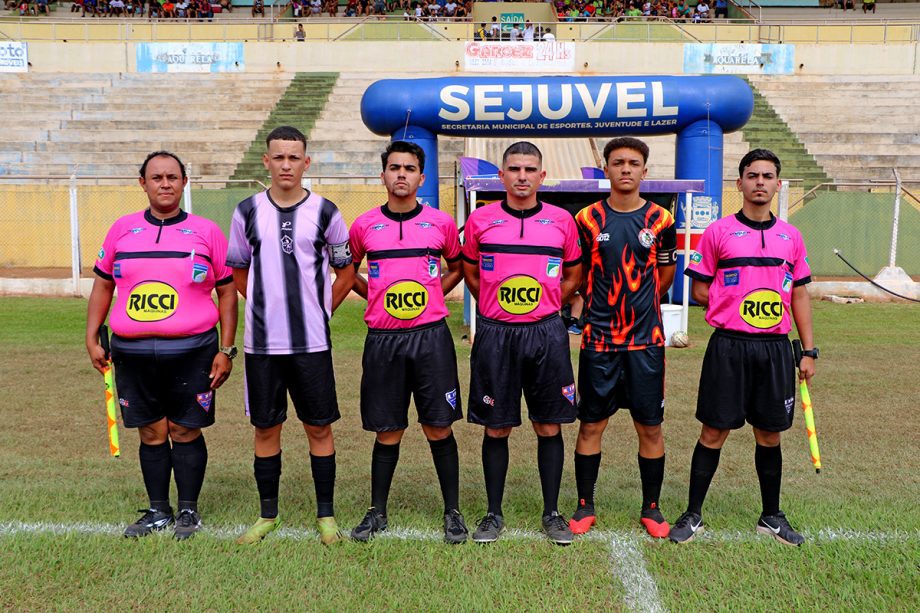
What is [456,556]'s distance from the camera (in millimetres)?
3504

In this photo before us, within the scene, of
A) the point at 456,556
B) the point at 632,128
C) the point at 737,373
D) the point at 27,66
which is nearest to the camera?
the point at 456,556

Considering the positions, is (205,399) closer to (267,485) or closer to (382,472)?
(267,485)

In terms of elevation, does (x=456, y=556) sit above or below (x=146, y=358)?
below

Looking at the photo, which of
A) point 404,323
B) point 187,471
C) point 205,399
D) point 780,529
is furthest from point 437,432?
point 780,529

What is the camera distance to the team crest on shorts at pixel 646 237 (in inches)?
150

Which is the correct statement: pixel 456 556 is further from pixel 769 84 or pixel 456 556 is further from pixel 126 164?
pixel 769 84

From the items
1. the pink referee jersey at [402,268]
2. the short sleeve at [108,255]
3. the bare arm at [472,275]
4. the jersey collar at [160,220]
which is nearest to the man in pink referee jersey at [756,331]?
the bare arm at [472,275]

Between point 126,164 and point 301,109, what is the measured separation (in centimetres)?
510

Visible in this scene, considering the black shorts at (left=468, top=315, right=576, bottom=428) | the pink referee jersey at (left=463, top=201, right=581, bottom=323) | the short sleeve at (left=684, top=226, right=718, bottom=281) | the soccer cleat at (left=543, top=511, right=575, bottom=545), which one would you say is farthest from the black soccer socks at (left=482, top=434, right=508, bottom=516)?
the short sleeve at (left=684, top=226, right=718, bottom=281)

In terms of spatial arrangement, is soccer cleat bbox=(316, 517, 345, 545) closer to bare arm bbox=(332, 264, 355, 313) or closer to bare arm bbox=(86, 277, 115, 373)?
bare arm bbox=(332, 264, 355, 313)

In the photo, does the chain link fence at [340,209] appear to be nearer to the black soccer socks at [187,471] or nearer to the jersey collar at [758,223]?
the black soccer socks at [187,471]

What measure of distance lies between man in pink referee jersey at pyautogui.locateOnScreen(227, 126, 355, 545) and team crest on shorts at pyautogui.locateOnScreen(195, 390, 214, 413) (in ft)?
0.70

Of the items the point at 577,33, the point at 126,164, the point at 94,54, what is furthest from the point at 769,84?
the point at 94,54

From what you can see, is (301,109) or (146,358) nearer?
(146,358)
